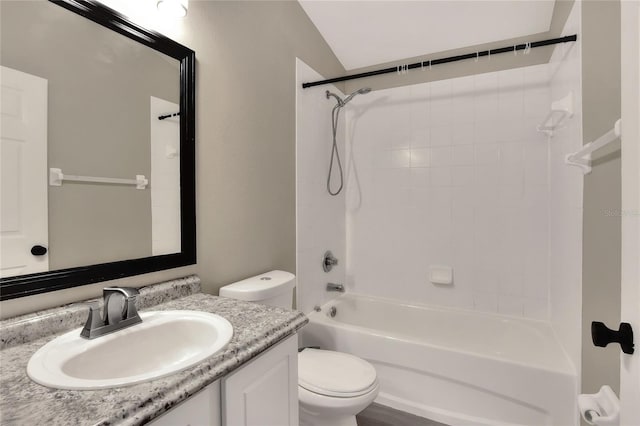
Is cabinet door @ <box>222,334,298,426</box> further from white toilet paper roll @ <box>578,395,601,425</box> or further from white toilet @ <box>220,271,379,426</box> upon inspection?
white toilet paper roll @ <box>578,395,601,425</box>

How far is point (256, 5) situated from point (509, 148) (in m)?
1.97

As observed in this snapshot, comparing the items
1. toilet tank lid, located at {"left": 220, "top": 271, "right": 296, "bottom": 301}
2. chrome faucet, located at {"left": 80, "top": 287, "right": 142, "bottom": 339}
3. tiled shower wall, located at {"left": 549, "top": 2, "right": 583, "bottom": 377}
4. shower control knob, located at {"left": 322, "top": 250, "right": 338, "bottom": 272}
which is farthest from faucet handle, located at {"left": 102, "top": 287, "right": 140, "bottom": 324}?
tiled shower wall, located at {"left": 549, "top": 2, "right": 583, "bottom": 377}

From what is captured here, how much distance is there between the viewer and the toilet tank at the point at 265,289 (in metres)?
1.43

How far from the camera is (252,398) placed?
86 cm

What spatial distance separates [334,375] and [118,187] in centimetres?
127

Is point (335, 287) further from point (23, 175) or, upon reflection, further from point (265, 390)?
point (23, 175)

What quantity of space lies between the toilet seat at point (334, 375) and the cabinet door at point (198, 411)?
76 centimetres

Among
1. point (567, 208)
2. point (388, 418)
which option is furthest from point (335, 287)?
point (567, 208)

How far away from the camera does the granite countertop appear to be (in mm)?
552

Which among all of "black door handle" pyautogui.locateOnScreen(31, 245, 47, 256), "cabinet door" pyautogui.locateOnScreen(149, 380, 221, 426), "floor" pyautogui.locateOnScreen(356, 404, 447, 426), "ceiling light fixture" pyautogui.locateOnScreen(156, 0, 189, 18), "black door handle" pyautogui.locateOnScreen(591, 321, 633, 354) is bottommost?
"floor" pyautogui.locateOnScreen(356, 404, 447, 426)

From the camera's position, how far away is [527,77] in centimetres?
223

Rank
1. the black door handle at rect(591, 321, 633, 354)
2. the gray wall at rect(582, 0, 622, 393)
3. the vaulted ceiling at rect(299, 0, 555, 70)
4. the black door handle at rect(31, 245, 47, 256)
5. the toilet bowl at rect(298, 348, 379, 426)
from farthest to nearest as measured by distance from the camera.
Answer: the vaulted ceiling at rect(299, 0, 555, 70) < the toilet bowl at rect(298, 348, 379, 426) < the gray wall at rect(582, 0, 622, 393) < the black door handle at rect(31, 245, 47, 256) < the black door handle at rect(591, 321, 633, 354)

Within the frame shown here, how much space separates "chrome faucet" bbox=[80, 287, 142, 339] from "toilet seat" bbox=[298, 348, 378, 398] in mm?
856

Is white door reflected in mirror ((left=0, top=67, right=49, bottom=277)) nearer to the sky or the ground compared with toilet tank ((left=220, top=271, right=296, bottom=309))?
nearer to the sky
